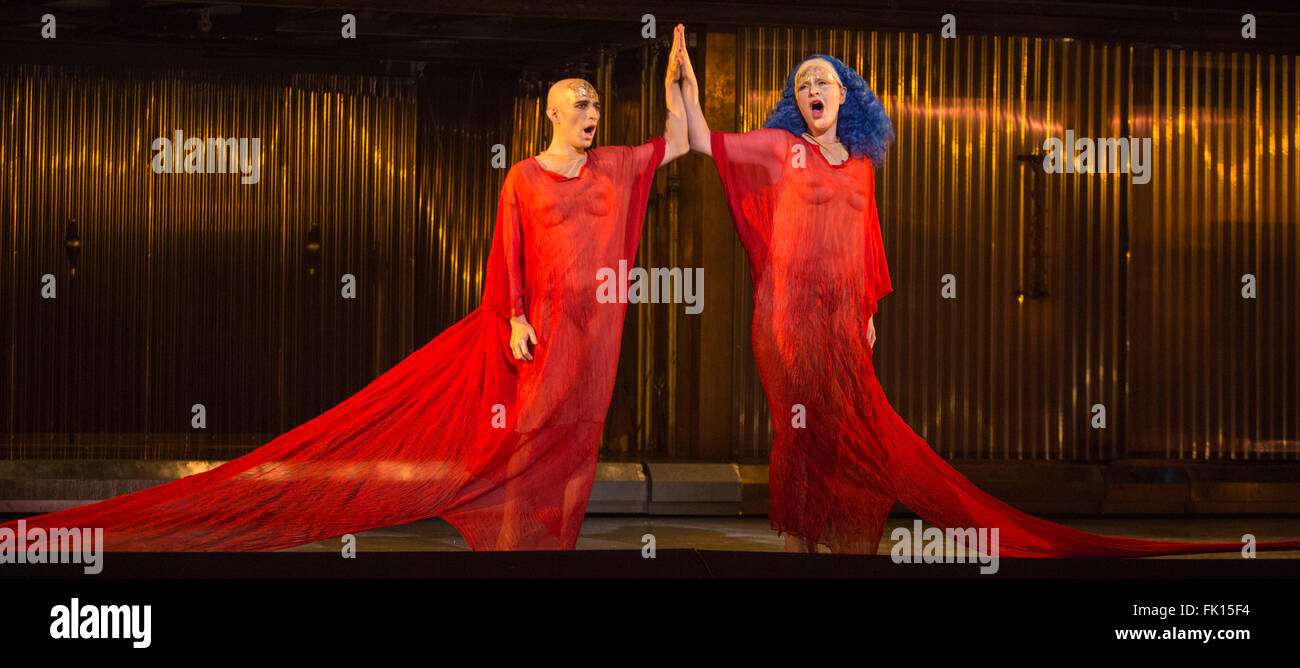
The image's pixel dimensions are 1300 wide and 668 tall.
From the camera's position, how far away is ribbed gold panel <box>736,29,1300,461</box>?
5.66 metres

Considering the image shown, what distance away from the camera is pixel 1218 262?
5828 millimetres

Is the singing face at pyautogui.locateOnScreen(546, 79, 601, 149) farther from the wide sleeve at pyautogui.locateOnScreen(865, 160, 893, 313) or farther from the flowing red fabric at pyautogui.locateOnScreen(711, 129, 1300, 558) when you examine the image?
the wide sleeve at pyautogui.locateOnScreen(865, 160, 893, 313)

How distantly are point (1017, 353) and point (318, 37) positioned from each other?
4005 mm

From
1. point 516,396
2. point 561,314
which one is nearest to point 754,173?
point 561,314

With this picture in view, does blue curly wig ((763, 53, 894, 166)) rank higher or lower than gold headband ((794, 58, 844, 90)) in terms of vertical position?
lower

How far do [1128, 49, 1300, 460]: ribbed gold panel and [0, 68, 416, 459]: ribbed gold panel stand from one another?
398 cm

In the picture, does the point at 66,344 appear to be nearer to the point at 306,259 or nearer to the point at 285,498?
the point at 306,259

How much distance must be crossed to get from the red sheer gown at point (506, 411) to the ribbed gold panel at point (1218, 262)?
3440 millimetres

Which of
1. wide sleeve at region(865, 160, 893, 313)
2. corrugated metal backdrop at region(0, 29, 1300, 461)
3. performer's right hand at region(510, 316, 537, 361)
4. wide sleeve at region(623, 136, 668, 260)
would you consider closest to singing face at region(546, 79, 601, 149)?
wide sleeve at region(623, 136, 668, 260)

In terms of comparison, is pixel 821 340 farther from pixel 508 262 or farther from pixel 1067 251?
pixel 1067 251

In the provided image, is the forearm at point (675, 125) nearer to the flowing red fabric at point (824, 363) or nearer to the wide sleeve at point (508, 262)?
the flowing red fabric at point (824, 363)

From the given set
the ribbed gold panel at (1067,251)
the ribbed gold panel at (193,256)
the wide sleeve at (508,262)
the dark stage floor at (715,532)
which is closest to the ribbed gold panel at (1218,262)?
the ribbed gold panel at (1067,251)

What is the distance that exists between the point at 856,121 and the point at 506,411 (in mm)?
1390

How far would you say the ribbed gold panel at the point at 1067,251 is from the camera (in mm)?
5656
